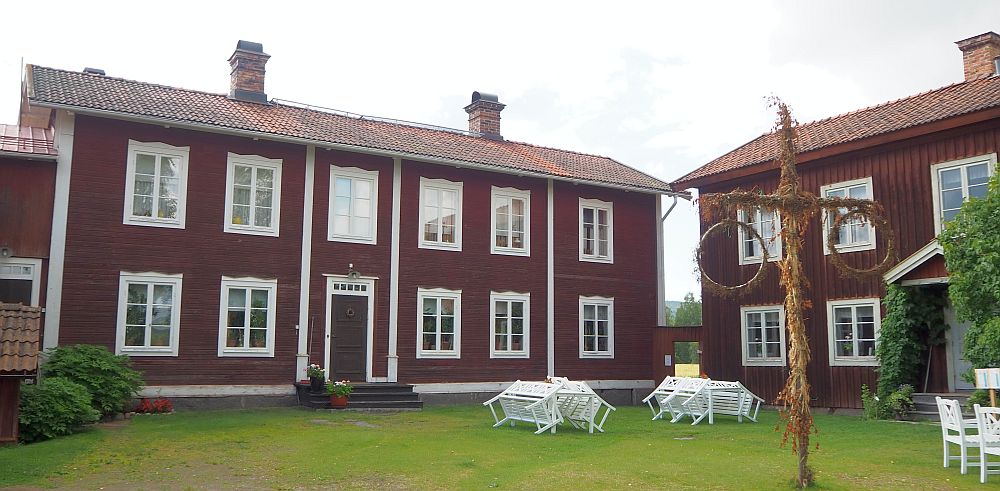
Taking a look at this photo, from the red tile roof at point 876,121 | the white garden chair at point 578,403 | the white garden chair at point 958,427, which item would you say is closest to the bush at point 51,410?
the white garden chair at point 578,403

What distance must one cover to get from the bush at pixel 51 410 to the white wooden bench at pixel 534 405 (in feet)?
18.8

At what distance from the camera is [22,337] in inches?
446

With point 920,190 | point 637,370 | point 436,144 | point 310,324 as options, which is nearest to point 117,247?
point 310,324

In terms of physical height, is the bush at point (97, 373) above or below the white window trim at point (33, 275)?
below

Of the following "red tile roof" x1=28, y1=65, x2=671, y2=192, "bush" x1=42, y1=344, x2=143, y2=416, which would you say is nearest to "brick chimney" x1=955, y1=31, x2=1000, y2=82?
"red tile roof" x1=28, y1=65, x2=671, y2=192

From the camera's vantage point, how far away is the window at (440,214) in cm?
1973

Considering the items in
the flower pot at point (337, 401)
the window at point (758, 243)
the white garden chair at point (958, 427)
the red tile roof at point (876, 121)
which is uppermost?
the red tile roof at point (876, 121)

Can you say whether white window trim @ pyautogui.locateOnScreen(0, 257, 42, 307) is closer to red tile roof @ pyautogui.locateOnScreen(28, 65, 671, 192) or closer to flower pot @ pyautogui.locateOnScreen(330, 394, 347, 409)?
red tile roof @ pyautogui.locateOnScreen(28, 65, 671, 192)

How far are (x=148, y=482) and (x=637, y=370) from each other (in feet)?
50.9

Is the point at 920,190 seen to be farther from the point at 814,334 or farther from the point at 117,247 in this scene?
the point at 117,247

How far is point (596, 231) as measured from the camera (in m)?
22.3

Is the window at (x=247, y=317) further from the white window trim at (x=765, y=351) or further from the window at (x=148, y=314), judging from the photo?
the white window trim at (x=765, y=351)

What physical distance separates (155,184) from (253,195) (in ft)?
6.23

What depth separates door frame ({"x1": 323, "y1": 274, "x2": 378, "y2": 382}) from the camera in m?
18.2
